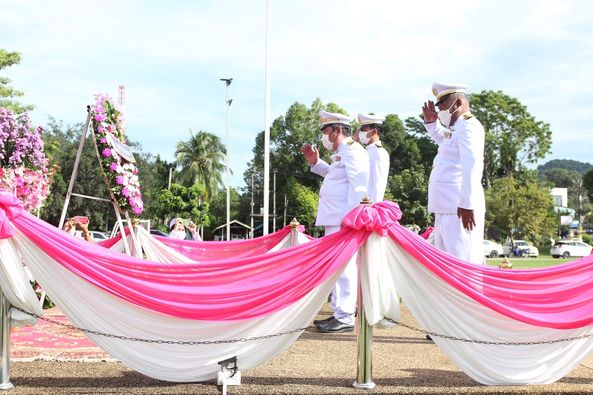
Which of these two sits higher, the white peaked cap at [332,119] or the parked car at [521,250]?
the white peaked cap at [332,119]

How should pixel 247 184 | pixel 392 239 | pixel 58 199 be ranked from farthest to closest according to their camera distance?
1. pixel 247 184
2. pixel 58 199
3. pixel 392 239

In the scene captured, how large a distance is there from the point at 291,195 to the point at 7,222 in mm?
51146

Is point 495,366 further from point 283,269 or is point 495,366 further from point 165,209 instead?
point 165,209

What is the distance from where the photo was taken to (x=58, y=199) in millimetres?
40812

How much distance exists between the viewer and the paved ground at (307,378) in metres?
4.05

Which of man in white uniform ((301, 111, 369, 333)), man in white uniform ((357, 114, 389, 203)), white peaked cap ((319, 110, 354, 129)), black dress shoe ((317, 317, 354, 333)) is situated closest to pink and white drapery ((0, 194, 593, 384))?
man in white uniform ((301, 111, 369, 333))

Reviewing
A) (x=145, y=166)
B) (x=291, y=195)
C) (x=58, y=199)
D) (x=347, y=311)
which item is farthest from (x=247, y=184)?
(x=347, y=311)

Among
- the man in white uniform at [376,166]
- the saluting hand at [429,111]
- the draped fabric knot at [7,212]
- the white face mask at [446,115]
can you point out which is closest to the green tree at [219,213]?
the man in white uniform at [376,166]

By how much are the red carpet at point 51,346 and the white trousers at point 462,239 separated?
315cm

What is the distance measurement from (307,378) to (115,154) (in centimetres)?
393

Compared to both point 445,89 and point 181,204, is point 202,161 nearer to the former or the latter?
point 181,204

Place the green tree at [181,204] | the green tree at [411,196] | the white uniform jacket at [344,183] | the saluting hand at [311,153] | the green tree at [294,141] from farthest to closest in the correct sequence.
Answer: the green tree at [294,141]
the green tree at [181,204]
the green tree at [411,196]
the saluting hand at [311,153]
the white uniform jacket at [344,183]

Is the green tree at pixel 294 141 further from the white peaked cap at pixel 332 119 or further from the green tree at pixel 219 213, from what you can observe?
the white peaked cap at pixel 332 119

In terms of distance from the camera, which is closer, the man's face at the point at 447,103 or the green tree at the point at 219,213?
the man's face at the point at 447,103
